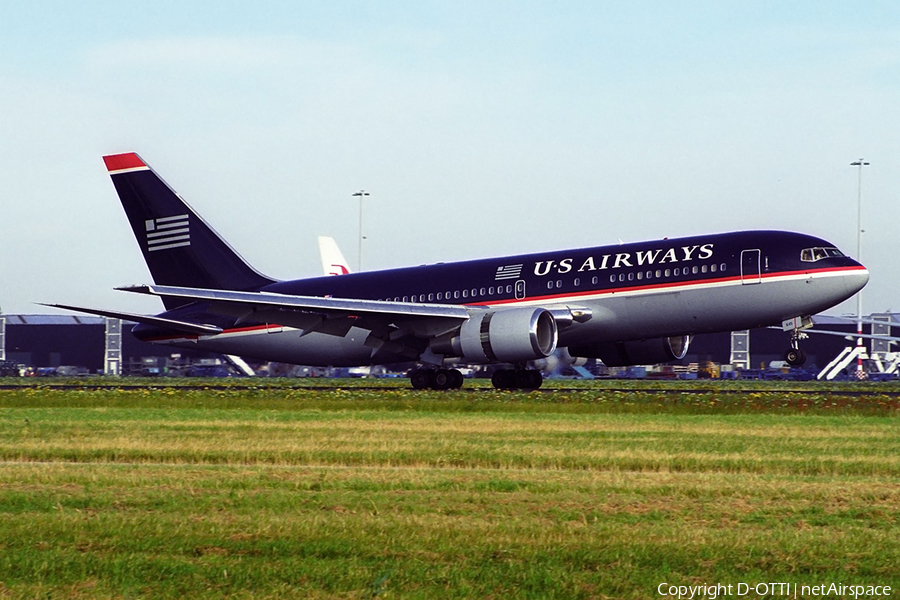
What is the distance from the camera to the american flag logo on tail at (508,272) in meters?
36.0

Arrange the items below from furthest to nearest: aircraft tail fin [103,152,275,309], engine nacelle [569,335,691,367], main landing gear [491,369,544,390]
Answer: aircraft tail fin [103,152,275,309]
engine nacelle [569,335,691,367]
main landing gear [491,369,544,390]

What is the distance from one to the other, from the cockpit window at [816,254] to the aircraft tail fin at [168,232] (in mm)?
20740

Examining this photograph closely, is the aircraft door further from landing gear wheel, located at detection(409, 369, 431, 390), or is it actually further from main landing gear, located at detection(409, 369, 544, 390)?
landing gear wheel, located at detection(409, 369, 431, 390)

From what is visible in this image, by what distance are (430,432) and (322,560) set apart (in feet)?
40.0

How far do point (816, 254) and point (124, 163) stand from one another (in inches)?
980

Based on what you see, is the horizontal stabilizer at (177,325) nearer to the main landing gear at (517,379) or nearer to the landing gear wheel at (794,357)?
the main landing gear at (517,379)

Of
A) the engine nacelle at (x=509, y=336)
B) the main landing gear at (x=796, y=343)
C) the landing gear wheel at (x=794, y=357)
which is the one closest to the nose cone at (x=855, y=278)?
the main landing gear at (x=796, y=343)

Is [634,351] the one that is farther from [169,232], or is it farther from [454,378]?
[169,232]

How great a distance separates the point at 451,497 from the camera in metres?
11.5

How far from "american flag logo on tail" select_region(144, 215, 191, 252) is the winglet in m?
2.02

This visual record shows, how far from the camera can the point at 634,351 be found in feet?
123

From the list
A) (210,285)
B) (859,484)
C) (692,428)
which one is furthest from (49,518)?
(210,285)

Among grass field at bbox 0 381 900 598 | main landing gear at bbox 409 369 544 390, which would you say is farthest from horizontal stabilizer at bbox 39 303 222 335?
grass field at bbox 0 381 900 598

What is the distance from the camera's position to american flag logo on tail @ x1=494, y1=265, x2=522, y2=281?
118 feet
